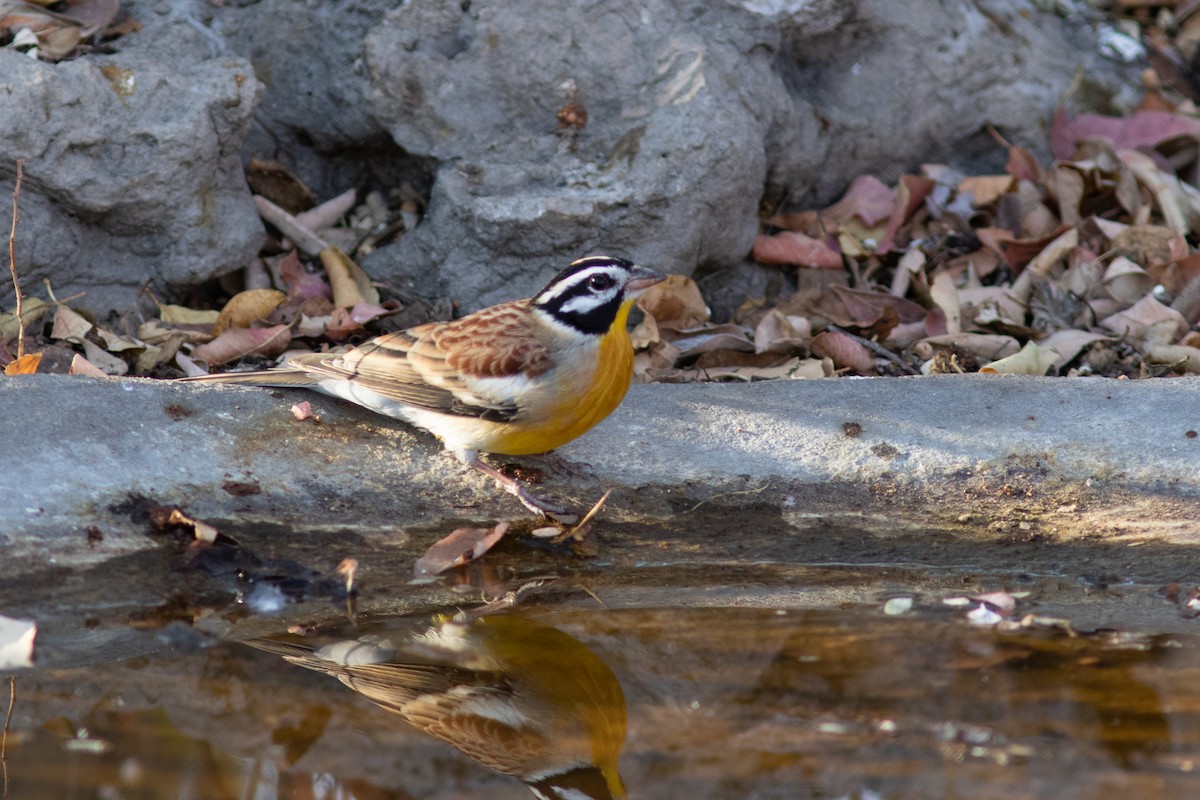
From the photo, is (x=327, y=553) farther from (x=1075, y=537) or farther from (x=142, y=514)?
(x=1075, y=537)

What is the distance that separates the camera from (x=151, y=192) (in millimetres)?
6582

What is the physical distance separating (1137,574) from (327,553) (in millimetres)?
3045

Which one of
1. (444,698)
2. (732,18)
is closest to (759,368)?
(732,18)

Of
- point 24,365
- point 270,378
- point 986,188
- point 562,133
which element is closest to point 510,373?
point 270,378

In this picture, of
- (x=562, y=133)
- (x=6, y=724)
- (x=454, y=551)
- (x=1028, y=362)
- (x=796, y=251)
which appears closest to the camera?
(x=6, y=724)

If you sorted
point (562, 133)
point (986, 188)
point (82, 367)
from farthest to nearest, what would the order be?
point (986, 188) < point (562, 133) < point (82, 367)

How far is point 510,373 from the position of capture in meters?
5.10

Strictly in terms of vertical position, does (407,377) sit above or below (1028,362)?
above

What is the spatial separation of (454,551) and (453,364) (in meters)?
0.77

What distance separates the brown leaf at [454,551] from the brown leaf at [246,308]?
7.59 feet

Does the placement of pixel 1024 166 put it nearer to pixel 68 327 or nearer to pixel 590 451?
pixel 590 451

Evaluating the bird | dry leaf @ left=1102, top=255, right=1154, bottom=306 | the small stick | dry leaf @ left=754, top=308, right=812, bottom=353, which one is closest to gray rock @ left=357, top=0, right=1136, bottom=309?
dry leaf @ left=754, top=308, right=812, bottom=353

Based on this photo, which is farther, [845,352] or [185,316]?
[185,316]

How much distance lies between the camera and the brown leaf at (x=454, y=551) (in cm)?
490
